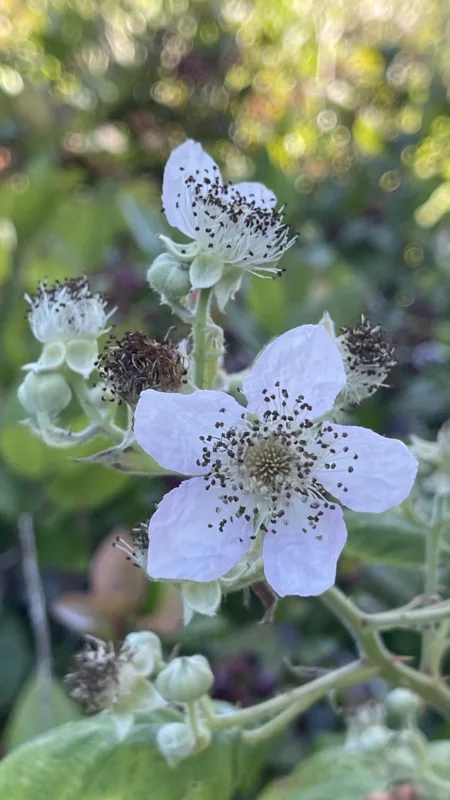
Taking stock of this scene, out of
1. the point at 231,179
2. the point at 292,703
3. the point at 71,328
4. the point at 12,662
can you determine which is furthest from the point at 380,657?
the point at 231,179

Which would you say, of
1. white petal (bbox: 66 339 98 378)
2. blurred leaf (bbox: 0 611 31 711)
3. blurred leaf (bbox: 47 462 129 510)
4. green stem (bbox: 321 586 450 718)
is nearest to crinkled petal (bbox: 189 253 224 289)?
white petal (bbox: 66 339 98 378)

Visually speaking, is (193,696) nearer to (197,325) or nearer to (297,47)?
(197,325)

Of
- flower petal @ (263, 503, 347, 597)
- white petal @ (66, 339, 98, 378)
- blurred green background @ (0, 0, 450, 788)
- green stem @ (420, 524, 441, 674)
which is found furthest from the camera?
blurred green background @ (0, 0, 450, 788)

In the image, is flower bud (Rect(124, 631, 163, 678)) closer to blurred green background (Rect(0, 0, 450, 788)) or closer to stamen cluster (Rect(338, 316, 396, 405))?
blurred green background (Rect(0, 0, 450, 788))

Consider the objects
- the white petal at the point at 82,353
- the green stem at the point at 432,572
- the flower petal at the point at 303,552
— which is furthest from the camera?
the green stem at the point at 432,572

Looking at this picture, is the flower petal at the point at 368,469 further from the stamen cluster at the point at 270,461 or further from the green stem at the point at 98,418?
the green stem at the point at 98,418

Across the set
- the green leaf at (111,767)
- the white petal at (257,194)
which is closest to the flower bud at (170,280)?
A: the white petal at (257,194)
